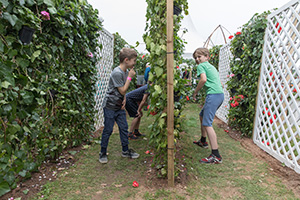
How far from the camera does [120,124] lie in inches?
92.5

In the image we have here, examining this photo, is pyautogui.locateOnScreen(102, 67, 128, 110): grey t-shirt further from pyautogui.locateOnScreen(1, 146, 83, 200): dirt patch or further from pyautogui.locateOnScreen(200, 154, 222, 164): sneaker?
pyautogui.locateOnScreen(200, 154, 222, 164): sneaker

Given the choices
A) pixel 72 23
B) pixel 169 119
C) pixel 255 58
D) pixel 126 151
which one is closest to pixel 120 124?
pixel 126 151

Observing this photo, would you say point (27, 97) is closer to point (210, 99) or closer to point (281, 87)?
point (210, 99)

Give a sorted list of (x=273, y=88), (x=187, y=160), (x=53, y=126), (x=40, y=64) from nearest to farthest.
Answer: (x=40, y=64) < (x=53, y=126) < (x=187, y=160) < (x=273, y=88)

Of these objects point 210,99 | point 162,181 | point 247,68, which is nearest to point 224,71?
point 247,68

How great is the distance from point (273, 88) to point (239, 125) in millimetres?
1262

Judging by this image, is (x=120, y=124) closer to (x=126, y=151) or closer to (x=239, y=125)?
(x=126, y=151)

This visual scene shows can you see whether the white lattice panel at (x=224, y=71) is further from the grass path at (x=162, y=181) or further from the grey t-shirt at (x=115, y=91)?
the grey t-shirt at (x=115, y=91)

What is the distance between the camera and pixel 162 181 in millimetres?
1860

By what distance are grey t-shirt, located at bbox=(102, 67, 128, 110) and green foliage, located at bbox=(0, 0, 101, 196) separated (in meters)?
0.52

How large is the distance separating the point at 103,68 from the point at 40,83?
2138 millimetres

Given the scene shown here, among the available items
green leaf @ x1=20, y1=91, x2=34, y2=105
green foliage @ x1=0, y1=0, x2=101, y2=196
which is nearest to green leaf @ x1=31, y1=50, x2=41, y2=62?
green foliage @ x1=0, y1=0, x2=101, y2=196

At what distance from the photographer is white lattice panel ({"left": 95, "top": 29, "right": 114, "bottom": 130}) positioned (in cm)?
357

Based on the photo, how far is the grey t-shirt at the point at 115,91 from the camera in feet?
7.13
